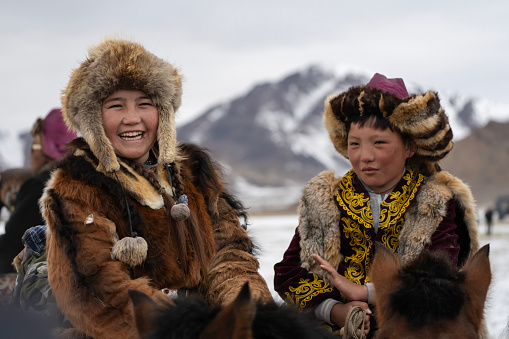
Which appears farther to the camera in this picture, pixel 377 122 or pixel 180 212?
pixel 377 122

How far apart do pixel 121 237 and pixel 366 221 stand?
1.04 meters

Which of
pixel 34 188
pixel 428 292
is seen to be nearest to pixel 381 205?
pixel 428 292

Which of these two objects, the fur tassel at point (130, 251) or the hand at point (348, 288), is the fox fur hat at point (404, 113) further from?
the fur tassel at point (130, 251)

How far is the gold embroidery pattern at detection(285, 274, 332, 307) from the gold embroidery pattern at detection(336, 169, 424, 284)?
13cm

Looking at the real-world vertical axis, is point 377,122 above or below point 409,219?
above

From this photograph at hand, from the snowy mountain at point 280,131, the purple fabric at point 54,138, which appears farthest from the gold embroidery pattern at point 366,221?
the snowy mountain at point 280,131

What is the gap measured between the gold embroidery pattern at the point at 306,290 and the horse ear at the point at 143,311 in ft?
3.54

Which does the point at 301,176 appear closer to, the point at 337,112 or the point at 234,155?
the point at 234,155

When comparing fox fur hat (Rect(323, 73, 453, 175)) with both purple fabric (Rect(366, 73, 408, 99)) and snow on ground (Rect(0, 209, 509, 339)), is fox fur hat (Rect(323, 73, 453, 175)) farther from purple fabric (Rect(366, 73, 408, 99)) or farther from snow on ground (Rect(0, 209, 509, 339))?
snow on ground (Rect(0, 209, 509, 339))

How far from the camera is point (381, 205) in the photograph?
2.61 m

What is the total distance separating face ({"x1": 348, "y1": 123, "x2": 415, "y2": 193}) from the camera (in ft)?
8.42

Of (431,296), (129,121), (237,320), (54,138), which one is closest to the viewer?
(237,320)

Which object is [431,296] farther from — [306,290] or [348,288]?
[306,290]

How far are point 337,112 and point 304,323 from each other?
1398 millimetres
